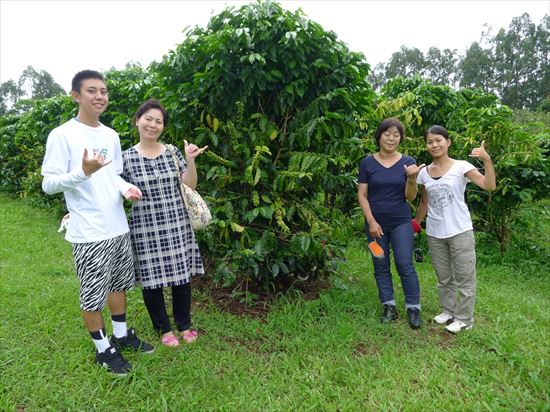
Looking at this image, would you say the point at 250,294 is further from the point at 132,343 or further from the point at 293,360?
the point at 132,343

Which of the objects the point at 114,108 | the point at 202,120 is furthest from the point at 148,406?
the point at 114,108

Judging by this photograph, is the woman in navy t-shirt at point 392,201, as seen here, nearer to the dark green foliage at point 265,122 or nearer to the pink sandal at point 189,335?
the dark green foliage at point 265,122

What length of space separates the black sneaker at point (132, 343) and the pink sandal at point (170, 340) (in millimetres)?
86

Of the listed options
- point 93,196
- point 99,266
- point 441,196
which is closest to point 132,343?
point 99,266

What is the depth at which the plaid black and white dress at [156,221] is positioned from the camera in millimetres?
2479

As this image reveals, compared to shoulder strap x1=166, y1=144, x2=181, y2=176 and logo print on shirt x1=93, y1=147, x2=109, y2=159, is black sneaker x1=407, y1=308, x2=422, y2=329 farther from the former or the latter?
logo print on shirt x1=93, y1=147, x2=109, y2=159

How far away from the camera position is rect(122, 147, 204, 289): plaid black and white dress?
2479mm

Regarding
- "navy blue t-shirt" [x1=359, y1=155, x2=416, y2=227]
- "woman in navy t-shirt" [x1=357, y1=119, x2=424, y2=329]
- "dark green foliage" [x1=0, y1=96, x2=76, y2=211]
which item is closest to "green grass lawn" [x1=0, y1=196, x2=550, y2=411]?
"woman in navy t-shirt" [x1=357, y1=119, x2=424, y2=329]

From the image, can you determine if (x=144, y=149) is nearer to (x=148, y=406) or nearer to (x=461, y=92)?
(x=148, y=406)

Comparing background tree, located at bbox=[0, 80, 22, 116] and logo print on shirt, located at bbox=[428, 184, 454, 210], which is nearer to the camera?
logo print on shirt, located at bbox=[428, 184, 454, 210]

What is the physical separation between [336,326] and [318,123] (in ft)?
4.88

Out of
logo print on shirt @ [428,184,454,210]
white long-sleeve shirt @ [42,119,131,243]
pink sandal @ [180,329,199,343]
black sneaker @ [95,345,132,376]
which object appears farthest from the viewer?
logo print on shirt @ [428,184,454,210]

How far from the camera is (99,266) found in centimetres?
222

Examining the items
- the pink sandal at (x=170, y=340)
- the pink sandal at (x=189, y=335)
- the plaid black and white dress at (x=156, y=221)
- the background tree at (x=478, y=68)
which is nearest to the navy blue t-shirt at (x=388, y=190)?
the plaid black and white dress at (x=156, y=221)
